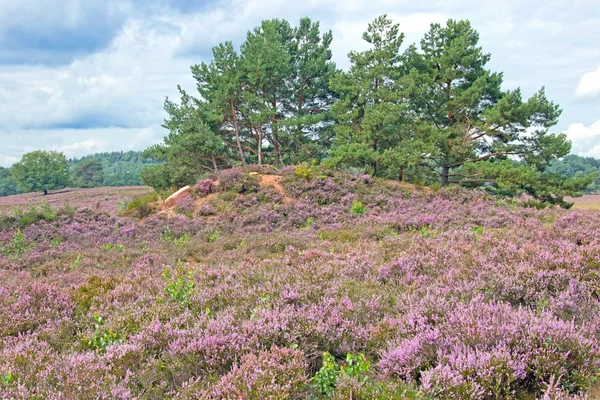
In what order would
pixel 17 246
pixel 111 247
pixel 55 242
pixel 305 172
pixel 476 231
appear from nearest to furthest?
1. pixel 476 231
2. pixel 17 246
3. pixel 111 247
4. pixel 55 242
5. pixel 305 172

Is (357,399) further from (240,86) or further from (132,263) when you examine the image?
(240,86)

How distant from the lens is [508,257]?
5.47 metres

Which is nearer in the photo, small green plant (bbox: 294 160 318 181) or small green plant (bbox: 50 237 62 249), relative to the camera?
small green plant (bbox: 50 237 62 249)

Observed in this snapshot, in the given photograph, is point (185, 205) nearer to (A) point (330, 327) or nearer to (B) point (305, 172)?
(B) point (305, 172)

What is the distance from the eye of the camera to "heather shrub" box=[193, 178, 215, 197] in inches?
752

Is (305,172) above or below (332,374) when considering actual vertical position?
above

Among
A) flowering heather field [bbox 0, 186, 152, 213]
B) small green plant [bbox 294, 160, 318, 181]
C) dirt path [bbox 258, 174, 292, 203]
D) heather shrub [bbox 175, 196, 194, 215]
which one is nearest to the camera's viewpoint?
heather shrub [bbox 175, 196, 194, 215]

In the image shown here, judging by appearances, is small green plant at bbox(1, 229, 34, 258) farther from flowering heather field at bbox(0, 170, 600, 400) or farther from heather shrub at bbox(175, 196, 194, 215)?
heather shrub at bbox(175, 196, 194, 215)

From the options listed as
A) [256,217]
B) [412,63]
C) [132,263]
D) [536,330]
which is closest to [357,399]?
[536,330]

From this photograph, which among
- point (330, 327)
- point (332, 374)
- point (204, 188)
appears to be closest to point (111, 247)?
point (204, 188)

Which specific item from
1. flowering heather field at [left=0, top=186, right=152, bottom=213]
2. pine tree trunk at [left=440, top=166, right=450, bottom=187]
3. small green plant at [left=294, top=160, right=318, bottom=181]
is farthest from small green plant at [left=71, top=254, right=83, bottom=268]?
pine tree trunk at [left=440, top=166, right=450, bottom=187]

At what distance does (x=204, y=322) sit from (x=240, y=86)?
83.2 ft

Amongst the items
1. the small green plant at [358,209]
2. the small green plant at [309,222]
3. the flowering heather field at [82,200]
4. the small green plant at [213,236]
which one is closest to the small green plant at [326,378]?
the small green plant at [213,236]

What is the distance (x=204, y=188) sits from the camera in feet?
62.8
